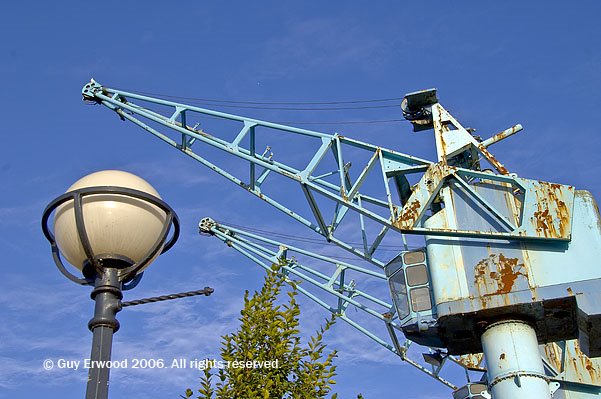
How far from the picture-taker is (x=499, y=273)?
64.3ft

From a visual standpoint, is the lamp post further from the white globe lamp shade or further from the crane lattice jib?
the crane lattice jib

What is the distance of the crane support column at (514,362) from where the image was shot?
18.3 metres

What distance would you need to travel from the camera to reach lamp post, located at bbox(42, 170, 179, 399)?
289 inches

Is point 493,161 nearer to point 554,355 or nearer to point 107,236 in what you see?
point 554,355

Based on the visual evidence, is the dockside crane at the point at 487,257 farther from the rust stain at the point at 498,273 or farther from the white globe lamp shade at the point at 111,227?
the white globe lamp shade at the point at 111,227

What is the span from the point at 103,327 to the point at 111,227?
2.98 feet

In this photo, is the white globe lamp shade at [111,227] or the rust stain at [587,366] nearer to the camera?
the white globe lamp shade at [111,227]

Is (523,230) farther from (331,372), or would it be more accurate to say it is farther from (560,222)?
(331,372)

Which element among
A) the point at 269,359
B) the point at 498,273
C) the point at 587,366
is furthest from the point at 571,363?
the point at 269,359

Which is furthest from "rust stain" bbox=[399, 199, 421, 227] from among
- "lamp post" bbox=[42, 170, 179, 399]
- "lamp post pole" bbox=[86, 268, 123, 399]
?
"lamp post pole" bbox=[86, 268, 123, 399]

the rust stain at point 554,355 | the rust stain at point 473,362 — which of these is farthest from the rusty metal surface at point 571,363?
the rust stain at point 473,362

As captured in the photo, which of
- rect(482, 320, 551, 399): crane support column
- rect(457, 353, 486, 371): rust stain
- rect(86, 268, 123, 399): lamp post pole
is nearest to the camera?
rect(86, 268, 123, 399): lamp post pole

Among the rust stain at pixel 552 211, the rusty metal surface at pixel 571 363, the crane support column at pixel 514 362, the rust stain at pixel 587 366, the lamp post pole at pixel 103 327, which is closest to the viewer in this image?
the lamp post pole at pixel 103 327

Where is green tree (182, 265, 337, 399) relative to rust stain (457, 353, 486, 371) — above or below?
below
